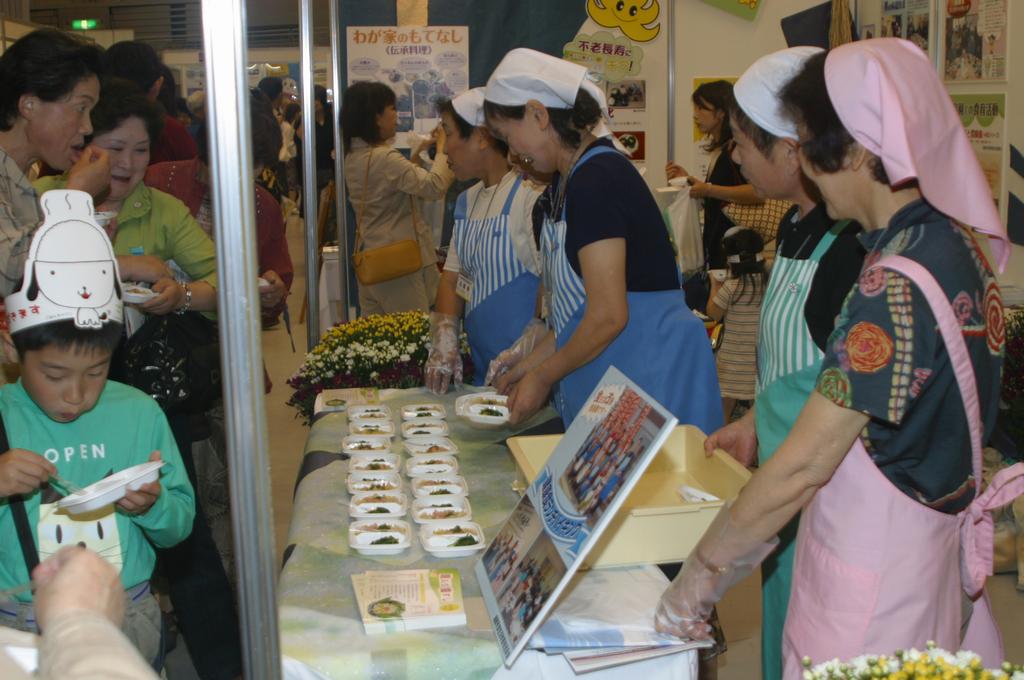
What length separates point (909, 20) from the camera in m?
5.04

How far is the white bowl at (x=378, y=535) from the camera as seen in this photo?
1.85m

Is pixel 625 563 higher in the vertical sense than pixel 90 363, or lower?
lower

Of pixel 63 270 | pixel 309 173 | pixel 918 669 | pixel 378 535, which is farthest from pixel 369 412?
pixel 918 669

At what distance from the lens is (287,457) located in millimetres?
5281

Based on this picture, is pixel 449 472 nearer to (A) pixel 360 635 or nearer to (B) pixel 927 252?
(A) pixel 360 635

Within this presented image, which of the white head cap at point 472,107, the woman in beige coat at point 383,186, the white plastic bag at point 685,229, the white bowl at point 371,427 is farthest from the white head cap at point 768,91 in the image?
the woman in beige coat at point 383,186

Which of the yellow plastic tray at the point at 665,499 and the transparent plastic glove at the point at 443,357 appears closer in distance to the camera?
the yellow plastic tray at the point at 665,499

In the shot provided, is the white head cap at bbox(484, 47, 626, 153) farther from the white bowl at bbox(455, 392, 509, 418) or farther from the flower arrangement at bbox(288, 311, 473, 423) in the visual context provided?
the flower arrangement at bbox(288, 311, 473, 423)

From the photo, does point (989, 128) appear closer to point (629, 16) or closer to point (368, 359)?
point (629, 16)

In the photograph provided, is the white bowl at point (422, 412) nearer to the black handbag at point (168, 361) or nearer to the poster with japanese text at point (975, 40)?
the black handbag at point (168, 361)

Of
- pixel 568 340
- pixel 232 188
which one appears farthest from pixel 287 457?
pixel 232 188

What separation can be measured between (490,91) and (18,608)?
145cm

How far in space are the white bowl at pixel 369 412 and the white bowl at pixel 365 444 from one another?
0.16 metres

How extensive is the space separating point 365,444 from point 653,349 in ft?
2.27
